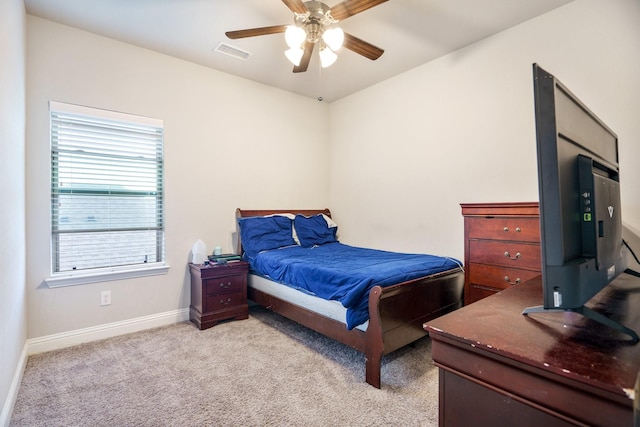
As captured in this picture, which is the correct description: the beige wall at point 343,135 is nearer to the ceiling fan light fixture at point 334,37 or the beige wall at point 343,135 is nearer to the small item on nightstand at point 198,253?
the small item on nightstand at point 198,253

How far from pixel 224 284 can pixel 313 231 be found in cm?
124

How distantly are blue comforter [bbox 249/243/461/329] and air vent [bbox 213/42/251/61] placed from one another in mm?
2021

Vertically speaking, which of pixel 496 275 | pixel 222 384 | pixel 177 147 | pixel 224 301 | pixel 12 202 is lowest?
pixel 222 384

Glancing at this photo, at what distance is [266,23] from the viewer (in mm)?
2609

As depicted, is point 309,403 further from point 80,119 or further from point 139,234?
point 80,119

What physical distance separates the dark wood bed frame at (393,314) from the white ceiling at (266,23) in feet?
6.87

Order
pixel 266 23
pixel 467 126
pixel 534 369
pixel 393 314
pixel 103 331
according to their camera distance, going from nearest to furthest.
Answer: pixel 534 369 < pixel 393 314 < pixel 266 23 < pixel 103 331 < pixel 467 126

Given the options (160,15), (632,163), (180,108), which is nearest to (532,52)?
(632,163)

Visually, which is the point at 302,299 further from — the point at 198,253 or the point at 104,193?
the point at 104,193

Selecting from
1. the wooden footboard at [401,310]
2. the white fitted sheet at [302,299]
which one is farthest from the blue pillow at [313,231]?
the wooden footboard at [401,310]

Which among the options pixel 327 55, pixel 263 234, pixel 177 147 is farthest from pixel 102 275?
pixel 327 55

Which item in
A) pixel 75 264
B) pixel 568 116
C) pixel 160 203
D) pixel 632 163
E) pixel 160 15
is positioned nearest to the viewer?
pixel 568 116

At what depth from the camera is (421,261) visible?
263 centimetres

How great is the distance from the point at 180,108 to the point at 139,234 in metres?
1.34
